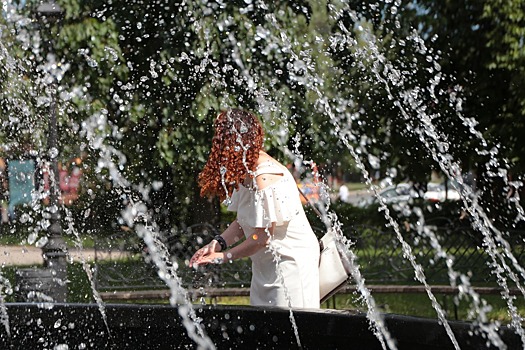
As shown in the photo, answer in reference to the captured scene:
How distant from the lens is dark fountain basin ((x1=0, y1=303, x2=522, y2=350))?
10.3ft

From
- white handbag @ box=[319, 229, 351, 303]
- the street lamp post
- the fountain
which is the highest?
the fountain

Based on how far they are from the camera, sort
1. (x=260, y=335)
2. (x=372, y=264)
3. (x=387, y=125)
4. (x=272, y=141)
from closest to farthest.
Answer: (x=260, y=335) < (x=372, y=264) < (x=272, y=141) < (x=387, y=125)

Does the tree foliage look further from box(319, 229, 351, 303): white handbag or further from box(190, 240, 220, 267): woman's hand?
box(319, 229, 351, 303): white handbag

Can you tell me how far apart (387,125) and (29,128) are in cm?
522

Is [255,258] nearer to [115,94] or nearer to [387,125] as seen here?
[115,94]

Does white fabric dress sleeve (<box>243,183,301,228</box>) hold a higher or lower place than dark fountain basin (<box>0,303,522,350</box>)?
higher

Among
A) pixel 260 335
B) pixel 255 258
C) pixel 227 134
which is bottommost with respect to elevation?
pixel 260 335

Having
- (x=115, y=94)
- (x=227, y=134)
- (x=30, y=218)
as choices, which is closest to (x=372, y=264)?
(x=115, y=94)

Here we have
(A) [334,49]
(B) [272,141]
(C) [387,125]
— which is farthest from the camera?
(C) [387,125]

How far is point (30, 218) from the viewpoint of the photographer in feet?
46.8

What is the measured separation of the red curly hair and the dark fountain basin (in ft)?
2.06

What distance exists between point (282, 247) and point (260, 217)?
0.24 m

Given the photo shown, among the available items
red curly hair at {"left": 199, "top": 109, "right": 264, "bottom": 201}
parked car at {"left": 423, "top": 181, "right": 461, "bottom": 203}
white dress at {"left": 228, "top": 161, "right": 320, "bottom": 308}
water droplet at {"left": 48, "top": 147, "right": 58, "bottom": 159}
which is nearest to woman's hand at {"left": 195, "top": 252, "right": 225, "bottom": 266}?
white dress at {"left": 228, "top": 161, "right": 320, "bottom": 308}

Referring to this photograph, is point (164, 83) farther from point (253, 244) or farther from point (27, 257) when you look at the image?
point (253, 244)
